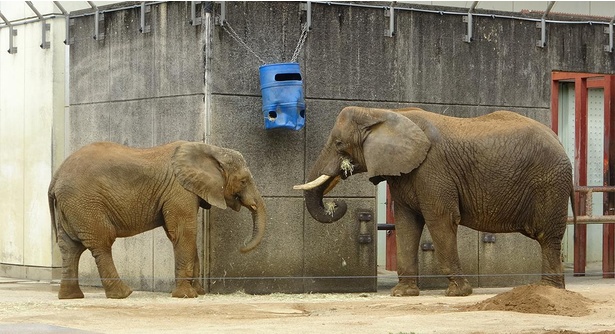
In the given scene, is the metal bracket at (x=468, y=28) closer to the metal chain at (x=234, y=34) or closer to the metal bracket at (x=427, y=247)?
the metal bracket at (x=427, y=247)

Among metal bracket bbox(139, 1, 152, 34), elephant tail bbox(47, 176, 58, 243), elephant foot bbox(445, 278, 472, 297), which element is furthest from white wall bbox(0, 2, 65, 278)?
elephant foot bbox(445, 278, 472, 297)

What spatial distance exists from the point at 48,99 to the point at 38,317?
6.60 m

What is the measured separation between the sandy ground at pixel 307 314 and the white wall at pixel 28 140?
296 cm

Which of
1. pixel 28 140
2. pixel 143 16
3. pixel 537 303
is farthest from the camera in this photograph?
pixel 28 140

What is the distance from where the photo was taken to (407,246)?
1861cm

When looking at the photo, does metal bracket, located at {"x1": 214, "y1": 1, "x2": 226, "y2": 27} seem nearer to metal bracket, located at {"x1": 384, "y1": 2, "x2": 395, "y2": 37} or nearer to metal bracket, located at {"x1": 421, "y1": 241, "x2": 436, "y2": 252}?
metal bracket, located at {"x1": 384, "y1": 2, "x2": 395, "y2": 37}

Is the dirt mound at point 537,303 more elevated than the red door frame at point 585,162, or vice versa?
the red door frame at point 585,162

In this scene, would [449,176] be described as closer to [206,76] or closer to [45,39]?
[206,76]

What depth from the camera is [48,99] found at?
69.8 ft

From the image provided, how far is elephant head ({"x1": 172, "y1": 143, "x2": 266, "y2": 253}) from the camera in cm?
1783

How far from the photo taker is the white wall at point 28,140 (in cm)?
2123

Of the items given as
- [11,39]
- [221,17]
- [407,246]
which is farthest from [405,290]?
[11,39]

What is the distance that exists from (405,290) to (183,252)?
9.22 ft

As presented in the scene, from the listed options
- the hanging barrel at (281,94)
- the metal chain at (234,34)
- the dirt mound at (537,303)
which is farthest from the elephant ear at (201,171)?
the dirt mound at (537,303)
